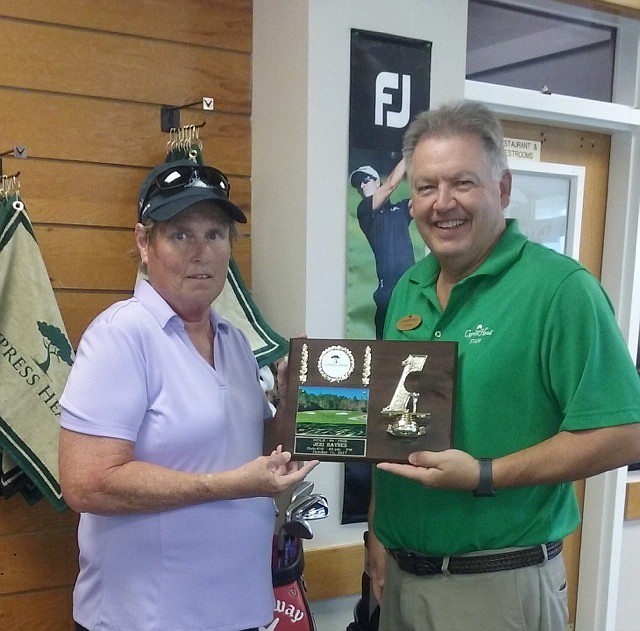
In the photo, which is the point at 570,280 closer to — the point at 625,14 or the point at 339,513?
the point at 339,513

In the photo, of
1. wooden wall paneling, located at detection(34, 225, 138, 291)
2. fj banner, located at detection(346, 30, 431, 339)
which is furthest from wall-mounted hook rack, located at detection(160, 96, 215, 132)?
fj banner, located at detection(346, 30, 431, 339)

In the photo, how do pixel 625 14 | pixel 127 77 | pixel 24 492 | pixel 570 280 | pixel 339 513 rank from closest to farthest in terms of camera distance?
pixel 570 280
pixel 24 492
pixel 127 77
pixel 339 513
pixel 625 14


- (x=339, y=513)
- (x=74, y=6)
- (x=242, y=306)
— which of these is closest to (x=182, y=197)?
(x=242, y=306)

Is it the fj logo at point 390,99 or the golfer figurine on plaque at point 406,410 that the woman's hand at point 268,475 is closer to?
the golfer figurine on plaque at point 406,410

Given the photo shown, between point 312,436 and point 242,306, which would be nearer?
point 312,436

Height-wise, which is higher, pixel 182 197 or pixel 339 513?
pixel 182 197

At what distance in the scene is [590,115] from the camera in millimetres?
2395

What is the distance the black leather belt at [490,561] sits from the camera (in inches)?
48.7

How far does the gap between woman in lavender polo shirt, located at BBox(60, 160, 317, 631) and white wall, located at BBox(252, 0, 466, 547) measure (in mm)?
543

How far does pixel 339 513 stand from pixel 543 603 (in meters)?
0.78

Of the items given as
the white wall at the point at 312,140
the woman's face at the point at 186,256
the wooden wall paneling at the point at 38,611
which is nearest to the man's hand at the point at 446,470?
the woman's face at the point at 186,256

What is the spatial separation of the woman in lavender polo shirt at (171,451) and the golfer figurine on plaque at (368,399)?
0.06 meters

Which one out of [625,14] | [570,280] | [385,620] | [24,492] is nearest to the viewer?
[570,280]

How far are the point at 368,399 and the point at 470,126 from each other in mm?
520
